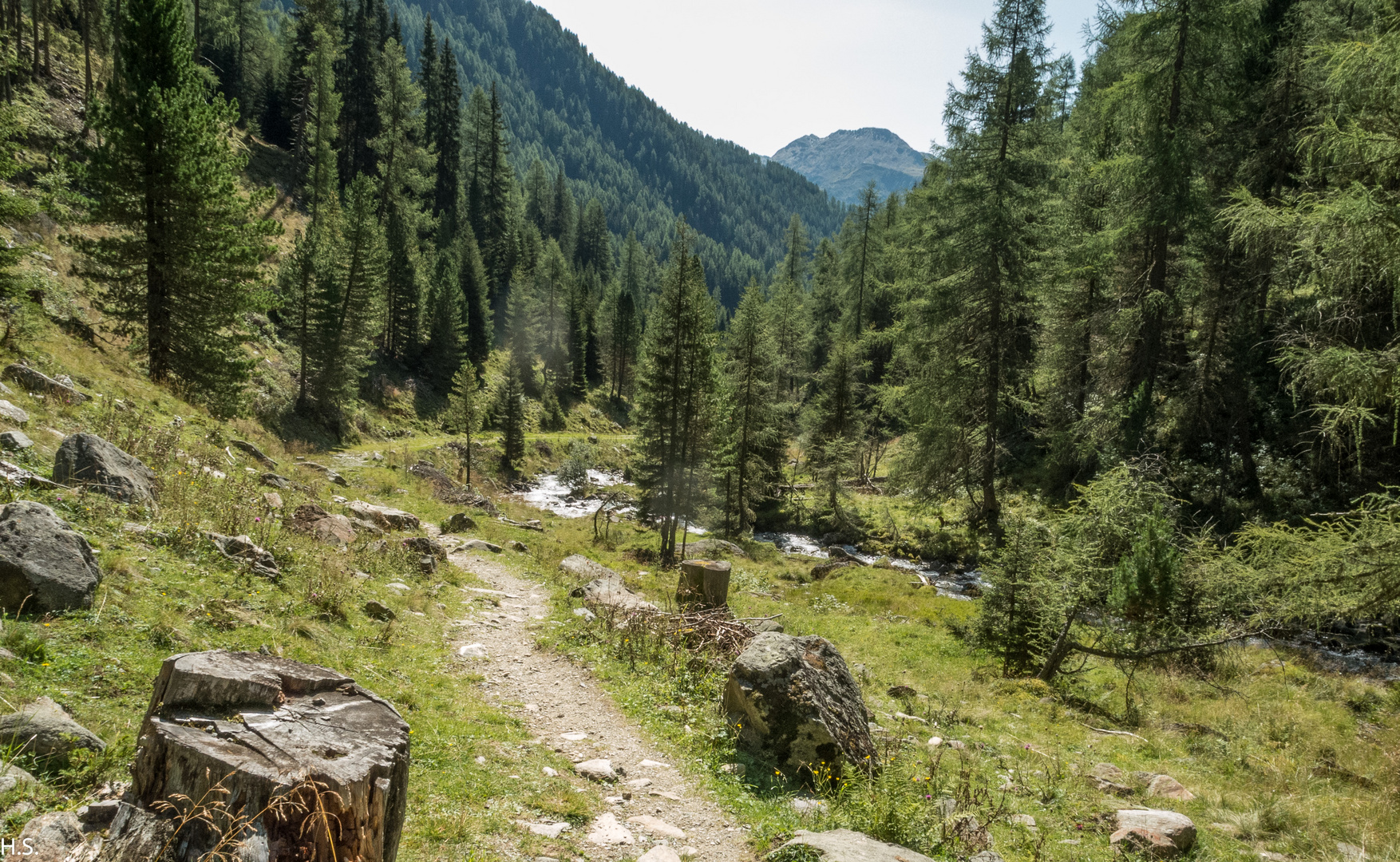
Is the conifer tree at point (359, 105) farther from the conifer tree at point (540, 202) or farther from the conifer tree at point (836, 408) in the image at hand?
the conifer tree at point (836, 408)

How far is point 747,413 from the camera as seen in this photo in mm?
32531

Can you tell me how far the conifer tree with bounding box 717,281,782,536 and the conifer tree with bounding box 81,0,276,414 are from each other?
67.8 feet

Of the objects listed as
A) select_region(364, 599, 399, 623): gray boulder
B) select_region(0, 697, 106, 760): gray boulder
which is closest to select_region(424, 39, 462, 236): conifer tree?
select_region(364, 599, 399, 623): gray boulder

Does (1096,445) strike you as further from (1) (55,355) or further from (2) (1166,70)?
(1) (55,355)

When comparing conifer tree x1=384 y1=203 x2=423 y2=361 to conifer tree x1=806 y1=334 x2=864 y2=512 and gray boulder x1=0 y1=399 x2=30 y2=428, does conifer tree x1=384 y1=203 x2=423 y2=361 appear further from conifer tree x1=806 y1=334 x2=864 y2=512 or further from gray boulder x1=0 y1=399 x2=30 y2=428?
gray boulder x1=0 y1=399 x2=30 y2=428

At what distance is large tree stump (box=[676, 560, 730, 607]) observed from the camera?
1262 cm

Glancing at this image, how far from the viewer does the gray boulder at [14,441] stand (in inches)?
306

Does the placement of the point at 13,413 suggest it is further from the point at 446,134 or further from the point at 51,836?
the point at 446,134

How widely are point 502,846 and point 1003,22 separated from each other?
28.3 meters

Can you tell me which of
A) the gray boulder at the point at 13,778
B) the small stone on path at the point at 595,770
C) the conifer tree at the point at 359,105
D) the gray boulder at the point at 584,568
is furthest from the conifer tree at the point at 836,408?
the conifer tree at the point at 359,105

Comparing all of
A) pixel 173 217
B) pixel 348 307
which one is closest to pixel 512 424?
pixel 348 307

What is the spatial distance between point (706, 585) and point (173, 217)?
16566 mm

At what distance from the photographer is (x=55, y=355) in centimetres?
1270

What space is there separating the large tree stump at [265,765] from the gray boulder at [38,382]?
10.8 meters
